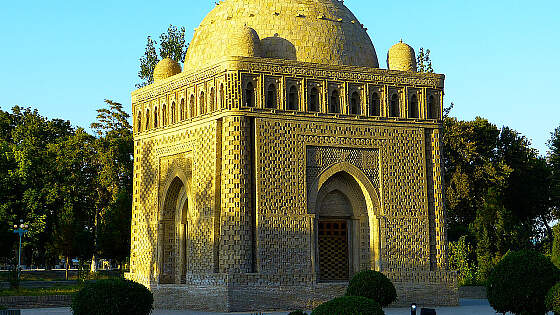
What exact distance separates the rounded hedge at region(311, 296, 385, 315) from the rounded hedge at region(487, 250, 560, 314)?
5.57 m

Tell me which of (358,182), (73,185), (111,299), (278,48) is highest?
(278,48)

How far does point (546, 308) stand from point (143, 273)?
12.7 m

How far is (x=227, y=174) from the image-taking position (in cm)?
1980

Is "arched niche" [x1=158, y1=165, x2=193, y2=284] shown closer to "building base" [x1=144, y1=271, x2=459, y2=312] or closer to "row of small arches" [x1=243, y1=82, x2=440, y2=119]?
"building base" [x1=144, y1=271, x2=459, y2=312]

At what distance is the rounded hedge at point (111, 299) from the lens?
1354 centimetres

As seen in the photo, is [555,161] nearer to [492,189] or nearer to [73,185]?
[492,189]

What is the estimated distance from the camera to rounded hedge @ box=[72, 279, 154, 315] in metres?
13.5

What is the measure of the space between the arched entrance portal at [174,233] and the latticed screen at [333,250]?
4.09 m

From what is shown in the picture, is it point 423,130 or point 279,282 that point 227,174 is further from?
point 423,130

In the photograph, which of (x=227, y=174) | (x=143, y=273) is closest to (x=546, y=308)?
(x=227, y=174)

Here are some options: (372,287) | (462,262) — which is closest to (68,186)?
(462,262)

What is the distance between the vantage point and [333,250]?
21828mm

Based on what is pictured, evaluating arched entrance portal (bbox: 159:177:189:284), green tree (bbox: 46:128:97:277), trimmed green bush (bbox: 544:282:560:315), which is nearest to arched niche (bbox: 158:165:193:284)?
arched entrance portal (bbox: 159:177:189:284)

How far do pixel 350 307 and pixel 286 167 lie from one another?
34.1ft
